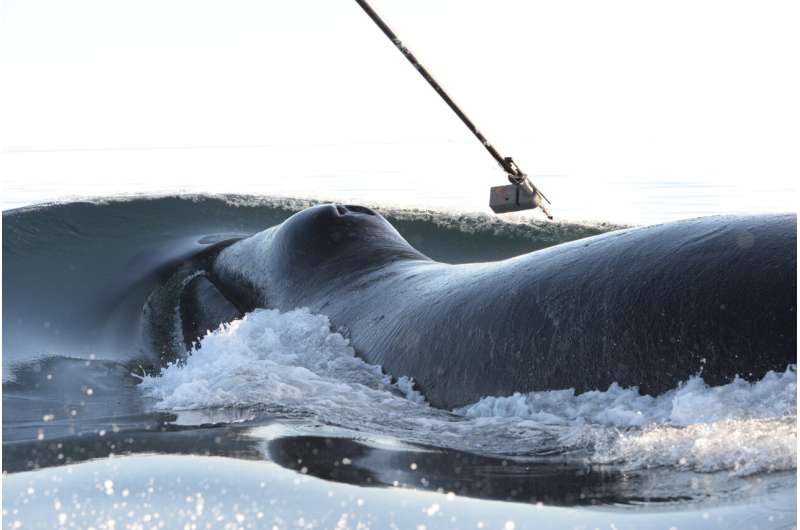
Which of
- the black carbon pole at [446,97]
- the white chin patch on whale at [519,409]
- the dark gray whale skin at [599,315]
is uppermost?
the black carbon pole at [446,97]

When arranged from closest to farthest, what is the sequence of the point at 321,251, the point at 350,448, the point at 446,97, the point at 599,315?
the point at 350,448, the point at 599,315, the point at 446,97, the point at 321,251

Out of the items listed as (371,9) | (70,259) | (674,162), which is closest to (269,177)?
(674,162)

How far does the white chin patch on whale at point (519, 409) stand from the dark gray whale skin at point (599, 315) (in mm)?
118

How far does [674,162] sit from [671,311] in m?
43.2

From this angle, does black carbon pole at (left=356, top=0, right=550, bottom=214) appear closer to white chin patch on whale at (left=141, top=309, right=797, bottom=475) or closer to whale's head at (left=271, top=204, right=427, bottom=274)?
whale's head at (left=271, top=204, right=427, bottom=274)

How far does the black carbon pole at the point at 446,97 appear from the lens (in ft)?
30.7

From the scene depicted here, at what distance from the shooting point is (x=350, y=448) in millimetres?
6090

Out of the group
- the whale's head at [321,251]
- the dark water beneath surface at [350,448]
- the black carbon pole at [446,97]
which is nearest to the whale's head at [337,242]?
the whale's head at [321,251]

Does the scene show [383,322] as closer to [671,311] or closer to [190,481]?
[671,311]

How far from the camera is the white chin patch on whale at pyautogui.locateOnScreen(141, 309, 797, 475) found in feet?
17.8

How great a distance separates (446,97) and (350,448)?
179 inches

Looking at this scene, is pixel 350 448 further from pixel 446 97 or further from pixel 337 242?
pixel 337 242

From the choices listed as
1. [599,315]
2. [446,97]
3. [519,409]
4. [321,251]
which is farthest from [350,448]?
[321,251]

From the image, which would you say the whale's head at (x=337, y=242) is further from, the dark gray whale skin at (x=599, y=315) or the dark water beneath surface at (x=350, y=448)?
the dark gray whale skin at (x=599, y=315)
